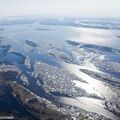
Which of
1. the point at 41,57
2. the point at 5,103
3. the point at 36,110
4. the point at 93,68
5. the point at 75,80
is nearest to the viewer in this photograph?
the point at 36,110

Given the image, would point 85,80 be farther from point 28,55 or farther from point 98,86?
point 28,55

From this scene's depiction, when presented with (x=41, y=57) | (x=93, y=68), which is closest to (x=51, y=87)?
(x=93, y=68)

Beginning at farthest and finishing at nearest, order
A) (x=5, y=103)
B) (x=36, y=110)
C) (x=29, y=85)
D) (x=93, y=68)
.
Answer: (x=93, y=68) < (x=29, y=85) < (x=5, y=103) < (x=36, y=110)

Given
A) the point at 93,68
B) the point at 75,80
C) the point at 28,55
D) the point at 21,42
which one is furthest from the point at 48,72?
the point at 21,42

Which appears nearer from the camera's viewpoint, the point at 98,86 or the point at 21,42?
the point at 98,86

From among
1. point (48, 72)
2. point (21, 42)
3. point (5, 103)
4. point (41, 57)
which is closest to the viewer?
point (5, 103)

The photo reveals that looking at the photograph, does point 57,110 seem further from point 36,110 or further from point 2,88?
point 2,88

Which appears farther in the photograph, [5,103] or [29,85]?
[29,85]

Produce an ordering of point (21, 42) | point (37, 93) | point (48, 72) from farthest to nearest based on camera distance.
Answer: point (21, 42) < point (48, 72) < point (37, 93)
